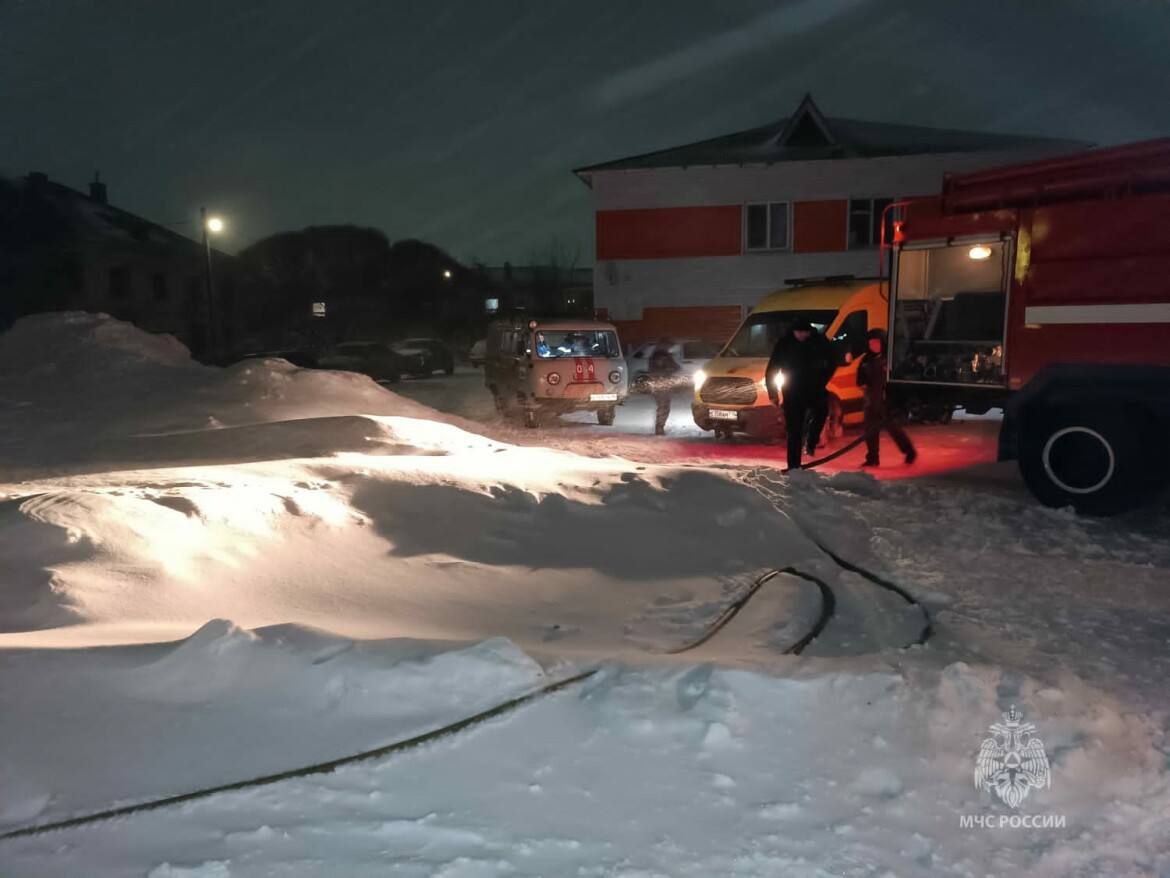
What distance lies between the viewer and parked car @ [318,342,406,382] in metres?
30.5

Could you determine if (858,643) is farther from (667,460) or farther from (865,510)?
(667,460)

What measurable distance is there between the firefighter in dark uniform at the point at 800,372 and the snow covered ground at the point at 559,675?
1894 millimetres

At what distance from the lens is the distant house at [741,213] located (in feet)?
85.3

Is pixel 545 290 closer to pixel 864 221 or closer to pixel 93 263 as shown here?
pixel 93 263

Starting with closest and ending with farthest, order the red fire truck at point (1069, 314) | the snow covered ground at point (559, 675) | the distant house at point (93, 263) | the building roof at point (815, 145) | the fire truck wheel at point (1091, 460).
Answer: the snow covered ground at point (559, 675) → the red fire truck at point (1069, 314) → the fire truck wheel at point (1091, 460) → the building roof at point (815, 145) → the distant house at point (93, 263)

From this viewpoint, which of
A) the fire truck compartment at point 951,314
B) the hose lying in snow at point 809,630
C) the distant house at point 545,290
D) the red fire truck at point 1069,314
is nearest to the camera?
the hose lying in snow at point 809,630

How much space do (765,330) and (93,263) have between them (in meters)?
35.0

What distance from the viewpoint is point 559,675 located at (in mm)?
4094

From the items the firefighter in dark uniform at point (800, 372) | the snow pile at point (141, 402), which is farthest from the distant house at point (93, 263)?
the firefighter in dark uniform at point (800, 372)

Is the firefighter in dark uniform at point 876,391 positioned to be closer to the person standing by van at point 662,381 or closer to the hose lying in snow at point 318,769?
the person standing by van at point 662,381

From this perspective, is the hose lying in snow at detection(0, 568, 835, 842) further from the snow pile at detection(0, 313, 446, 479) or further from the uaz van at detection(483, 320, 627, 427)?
the uaz van at detection(483, 320, 627, 427)

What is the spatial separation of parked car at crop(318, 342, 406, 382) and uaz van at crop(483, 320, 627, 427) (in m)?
14.9

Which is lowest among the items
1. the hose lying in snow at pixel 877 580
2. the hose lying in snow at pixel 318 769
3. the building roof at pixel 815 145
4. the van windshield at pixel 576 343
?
the hose lying in snow at pixel 877 580

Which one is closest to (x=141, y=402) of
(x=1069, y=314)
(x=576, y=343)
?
(x=576, y=343)
